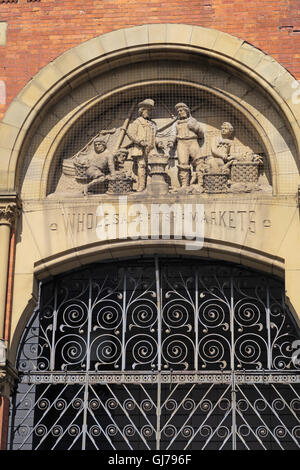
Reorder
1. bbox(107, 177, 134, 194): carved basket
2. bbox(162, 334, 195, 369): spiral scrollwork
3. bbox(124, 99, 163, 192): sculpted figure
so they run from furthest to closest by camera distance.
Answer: bbox(124, 99, 163, 192): sculpted figure
bbox(107, 177, 134, 194): carved basket
bbox(162, 334, 195, 369): spiral scrollwork

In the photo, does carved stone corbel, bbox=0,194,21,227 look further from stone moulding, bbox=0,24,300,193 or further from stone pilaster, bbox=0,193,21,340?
stone moulding, bbox=0,24,300,193

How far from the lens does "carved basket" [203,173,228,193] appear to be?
1210cm

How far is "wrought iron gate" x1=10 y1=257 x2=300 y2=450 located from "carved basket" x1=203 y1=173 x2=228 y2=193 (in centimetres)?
94

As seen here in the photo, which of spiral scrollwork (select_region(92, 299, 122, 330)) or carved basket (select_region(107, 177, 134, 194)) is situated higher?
carved basket (select_region(107, 177, 134, 194))

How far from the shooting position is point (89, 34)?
493 inches

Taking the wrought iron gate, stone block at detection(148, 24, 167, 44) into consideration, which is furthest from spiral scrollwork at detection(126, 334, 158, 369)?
stone block at detection(148, 24, 167, 44)

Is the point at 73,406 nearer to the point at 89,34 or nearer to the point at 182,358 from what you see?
the point at 182,358

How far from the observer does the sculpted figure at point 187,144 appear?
12.3m

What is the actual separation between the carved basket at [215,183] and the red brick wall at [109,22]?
1.64 m

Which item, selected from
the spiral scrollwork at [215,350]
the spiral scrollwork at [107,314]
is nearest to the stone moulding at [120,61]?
the spiral scrollwork at [107,314]

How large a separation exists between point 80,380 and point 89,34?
4396 millimetres

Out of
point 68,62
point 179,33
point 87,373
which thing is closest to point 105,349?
point 87,373
